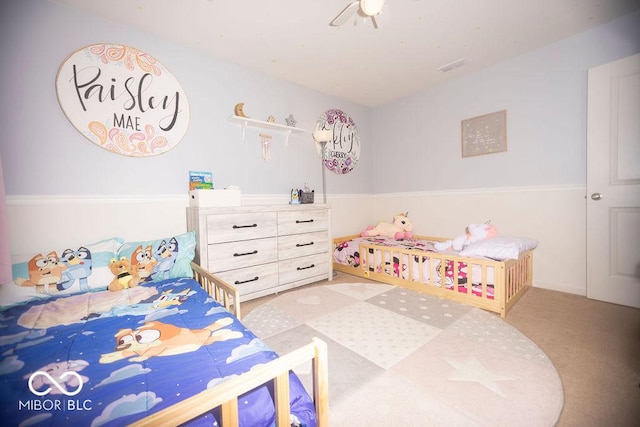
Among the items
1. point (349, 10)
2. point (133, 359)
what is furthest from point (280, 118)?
point (133, 359)

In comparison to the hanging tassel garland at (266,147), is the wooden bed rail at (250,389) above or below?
below

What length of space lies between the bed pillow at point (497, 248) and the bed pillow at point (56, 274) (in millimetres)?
3116

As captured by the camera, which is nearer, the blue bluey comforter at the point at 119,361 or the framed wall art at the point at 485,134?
the blue bluey comforter at the point at 119,361

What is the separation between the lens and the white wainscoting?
207 cm

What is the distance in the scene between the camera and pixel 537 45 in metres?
2.84

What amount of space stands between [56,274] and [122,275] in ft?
1.18

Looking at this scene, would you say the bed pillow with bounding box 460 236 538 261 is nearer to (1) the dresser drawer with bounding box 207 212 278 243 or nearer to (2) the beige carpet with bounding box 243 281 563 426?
(2) the beige carpet with bounding box 243 281 563 426

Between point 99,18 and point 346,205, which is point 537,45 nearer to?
point 346,205

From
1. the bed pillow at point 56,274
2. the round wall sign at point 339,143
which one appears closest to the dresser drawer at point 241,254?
the bed pillow at point 56,274

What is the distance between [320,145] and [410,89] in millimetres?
1587

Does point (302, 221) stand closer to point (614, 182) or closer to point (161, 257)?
point (161, 257)

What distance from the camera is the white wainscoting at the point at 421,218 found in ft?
6.78

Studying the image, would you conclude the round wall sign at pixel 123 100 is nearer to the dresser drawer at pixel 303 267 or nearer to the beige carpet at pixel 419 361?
the dresser drawer at pixel 303 267

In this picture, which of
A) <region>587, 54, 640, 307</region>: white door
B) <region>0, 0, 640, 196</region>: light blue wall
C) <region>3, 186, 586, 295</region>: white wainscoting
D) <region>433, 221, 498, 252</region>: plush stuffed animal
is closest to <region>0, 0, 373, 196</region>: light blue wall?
<region>0, 0, 640, 196</region>: light blue wall
